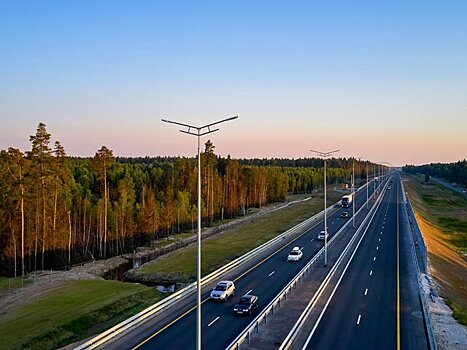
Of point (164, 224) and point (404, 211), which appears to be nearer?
point (164, 224)

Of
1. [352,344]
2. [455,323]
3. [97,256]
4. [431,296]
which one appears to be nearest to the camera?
[352,344]

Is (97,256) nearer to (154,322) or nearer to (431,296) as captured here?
(154,322)

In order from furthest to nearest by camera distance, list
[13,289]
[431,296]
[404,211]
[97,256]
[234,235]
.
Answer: [404,211] → [234,235] → [97,256] → [13,289] → [431,296]

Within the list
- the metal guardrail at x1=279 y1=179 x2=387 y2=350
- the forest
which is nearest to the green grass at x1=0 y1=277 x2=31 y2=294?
the forest

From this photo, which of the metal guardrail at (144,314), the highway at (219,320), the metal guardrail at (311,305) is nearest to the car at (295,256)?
the highway at (219,320)

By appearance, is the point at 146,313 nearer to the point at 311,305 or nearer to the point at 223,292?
the point at 223,292

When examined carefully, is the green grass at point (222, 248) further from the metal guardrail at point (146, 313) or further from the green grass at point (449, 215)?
the green grass at point (449, 215)

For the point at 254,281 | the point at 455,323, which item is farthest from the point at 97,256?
the point at 455,323

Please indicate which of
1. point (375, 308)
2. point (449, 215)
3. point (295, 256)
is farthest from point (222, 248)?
point (449, 215)
